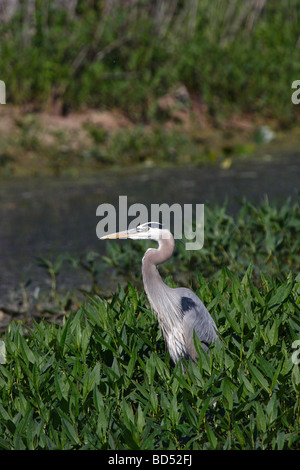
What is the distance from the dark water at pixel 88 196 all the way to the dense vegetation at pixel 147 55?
1.66 meters

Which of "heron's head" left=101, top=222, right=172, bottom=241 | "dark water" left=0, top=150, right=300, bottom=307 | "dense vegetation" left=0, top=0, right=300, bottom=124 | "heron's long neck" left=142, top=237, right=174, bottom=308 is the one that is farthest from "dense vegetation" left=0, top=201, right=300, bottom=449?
"dense vegetation" left=0, top=0, right=300, bottom=124

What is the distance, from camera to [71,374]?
3.53 m

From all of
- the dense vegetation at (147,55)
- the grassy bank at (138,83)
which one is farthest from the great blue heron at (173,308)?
the dense vegetation at (147,55)

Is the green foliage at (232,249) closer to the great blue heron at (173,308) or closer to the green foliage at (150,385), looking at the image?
the green foliage at (150,385)

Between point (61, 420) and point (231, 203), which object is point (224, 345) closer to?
point (61, 420)

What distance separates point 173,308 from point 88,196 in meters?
6.11

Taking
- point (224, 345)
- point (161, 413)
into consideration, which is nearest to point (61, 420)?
point (161, 413)

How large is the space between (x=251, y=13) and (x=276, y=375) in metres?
12.1

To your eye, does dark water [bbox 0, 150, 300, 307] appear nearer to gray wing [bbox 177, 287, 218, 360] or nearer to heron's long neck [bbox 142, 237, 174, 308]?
gray wing [bbox 177, 287, 218, 360]

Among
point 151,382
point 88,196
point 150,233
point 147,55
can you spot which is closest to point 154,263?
point 150,233

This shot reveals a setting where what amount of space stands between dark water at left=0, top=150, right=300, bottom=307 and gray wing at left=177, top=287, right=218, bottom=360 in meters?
2.59

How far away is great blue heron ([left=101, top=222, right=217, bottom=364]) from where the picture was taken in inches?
142

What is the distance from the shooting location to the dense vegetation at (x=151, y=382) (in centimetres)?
317

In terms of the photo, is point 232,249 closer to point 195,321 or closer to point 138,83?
point 195,321
